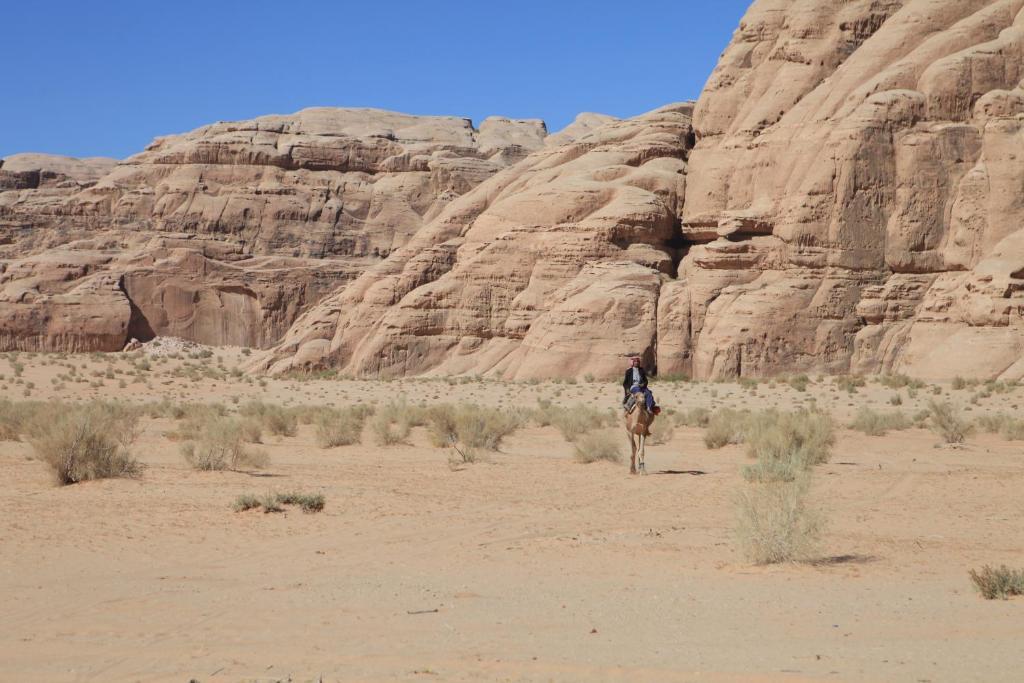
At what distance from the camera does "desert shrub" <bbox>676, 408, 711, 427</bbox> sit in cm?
2667

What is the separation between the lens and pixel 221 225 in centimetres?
6762

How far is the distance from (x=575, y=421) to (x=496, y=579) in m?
15.3

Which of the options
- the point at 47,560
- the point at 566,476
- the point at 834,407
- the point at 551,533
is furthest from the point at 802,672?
the point at 834,407

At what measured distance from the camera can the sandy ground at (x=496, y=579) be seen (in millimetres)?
6867

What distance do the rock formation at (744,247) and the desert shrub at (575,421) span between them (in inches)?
496

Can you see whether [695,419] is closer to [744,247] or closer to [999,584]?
[744,247]

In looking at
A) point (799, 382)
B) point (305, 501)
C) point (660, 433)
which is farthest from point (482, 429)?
point (799, 382)

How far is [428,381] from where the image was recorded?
141 ft

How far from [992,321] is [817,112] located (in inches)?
443

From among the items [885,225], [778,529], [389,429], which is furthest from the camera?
[885,225]

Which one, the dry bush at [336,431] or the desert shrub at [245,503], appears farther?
the dry bush at [336,431]

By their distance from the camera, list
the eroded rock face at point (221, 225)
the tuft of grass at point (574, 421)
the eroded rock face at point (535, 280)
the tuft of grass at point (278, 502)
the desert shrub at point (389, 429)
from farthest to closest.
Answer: the eroded rock face at point (221, 225)
the eroded rock face at point (535, 280)
the tuft of grass at point (574, 421)
the desert shrub at point (389, 429)
the tuft of grass at point (278, 502)

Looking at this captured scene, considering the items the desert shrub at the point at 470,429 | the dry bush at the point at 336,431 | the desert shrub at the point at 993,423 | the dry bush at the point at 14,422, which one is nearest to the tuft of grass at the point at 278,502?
the desert shrub at the point at 470,429

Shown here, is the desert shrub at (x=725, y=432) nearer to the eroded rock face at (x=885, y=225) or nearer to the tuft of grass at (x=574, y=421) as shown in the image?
the tuft of grass at (x=574, y=421)
